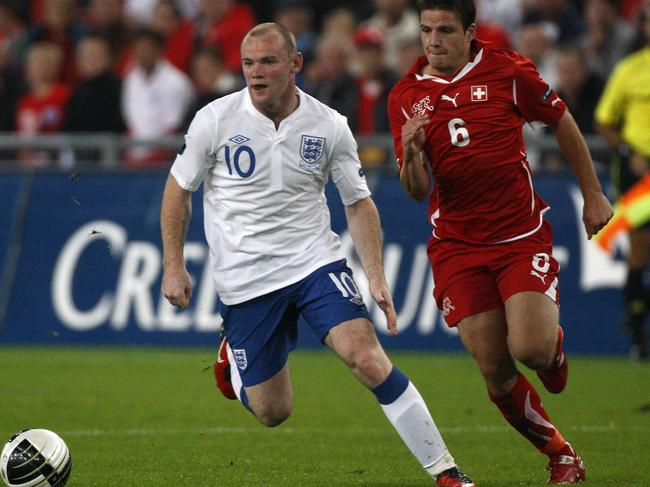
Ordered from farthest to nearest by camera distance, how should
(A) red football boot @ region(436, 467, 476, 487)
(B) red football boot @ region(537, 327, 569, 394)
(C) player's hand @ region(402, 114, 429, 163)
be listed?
1. (B) red football boot @ region(537, 327, 569, 394)
2. (C) player's hand @ region(402, 114, 429, 163)
3. (A) red football boot @ region(436, 467, 476, 487)

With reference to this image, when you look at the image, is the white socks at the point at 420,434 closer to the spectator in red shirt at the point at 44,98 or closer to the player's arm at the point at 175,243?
the player's arm at the point at 175,243

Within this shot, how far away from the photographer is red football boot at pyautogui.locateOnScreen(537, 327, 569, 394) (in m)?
7.61

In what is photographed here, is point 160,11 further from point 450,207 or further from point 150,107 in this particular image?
point 450,207

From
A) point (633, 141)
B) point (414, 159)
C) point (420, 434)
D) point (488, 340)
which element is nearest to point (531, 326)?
point (488, 340)

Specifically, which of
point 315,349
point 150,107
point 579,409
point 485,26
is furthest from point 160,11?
point 579,409

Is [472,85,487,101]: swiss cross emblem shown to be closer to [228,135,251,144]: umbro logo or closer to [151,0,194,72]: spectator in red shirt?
[228,135,251,144]: umbro logo

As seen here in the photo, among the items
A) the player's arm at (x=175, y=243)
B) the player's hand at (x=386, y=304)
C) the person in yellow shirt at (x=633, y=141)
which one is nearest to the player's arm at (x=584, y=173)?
the player's hand at (x=386, y=304)

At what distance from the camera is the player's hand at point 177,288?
7.02 metres

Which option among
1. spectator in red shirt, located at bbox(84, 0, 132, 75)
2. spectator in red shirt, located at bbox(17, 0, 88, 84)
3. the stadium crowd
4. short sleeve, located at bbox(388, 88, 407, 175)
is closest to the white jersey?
short sleeve, located at bbox(388, 88, 407, 175)

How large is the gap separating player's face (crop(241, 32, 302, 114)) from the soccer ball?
2.04 meters

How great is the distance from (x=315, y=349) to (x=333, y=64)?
131 inches

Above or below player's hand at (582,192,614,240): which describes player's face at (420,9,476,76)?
above

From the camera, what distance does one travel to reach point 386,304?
7000 mm

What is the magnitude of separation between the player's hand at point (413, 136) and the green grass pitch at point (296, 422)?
1.73 meters
